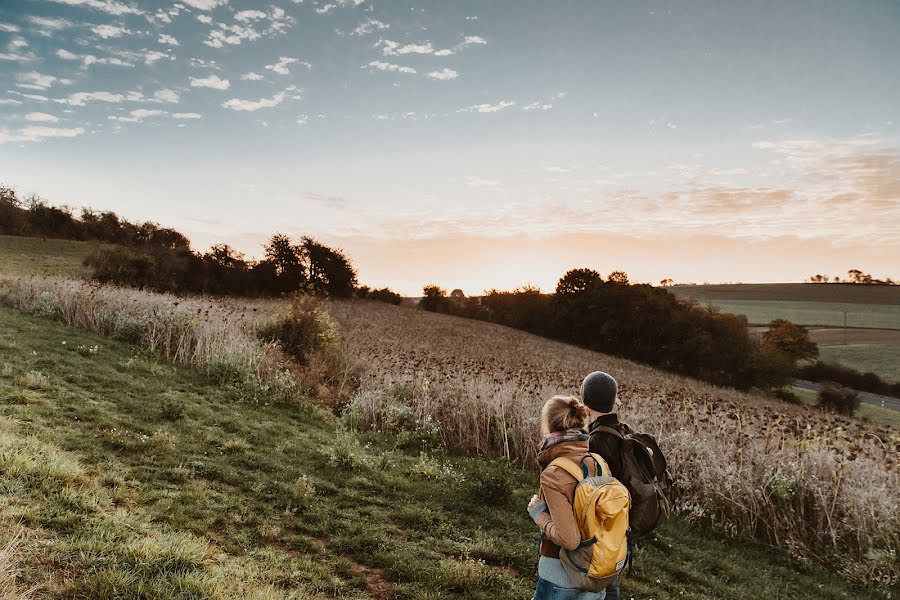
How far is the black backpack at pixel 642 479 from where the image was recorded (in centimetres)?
325

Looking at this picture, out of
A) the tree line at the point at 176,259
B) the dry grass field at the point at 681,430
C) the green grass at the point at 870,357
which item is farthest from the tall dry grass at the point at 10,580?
the green grass at the point at 870,357

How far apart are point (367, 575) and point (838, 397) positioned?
128 feet

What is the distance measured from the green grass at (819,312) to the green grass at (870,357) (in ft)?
41.2

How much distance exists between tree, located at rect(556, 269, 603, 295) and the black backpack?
177 ft

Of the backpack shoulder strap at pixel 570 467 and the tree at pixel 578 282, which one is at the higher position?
the tree at pixel 578 282

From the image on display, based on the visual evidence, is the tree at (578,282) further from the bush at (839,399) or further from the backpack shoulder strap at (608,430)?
the backpack shoulder strap at (608,430)

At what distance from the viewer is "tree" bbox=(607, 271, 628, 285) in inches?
2132

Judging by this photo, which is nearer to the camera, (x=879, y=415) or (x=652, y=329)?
(x=879, y=415)

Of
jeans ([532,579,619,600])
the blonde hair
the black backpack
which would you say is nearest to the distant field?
the black backpack

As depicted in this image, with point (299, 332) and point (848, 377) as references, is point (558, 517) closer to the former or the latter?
point (299, 332)

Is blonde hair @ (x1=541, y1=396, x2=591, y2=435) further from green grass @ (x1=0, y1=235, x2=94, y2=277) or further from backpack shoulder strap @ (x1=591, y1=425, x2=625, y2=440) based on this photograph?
green grass @ (x1=0, y1=235, x2=94, y2=277)

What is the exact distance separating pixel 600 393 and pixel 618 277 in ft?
179

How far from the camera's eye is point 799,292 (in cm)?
8975

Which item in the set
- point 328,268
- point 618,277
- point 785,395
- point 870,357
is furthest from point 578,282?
point 870,357
